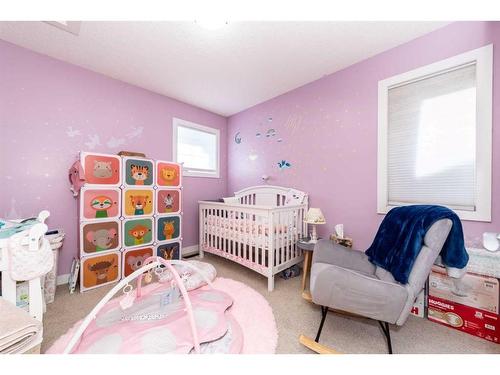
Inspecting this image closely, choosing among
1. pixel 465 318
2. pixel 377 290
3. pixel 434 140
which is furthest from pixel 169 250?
pixel 434 140

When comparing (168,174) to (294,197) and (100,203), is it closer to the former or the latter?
(100,203)

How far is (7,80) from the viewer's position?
1.87 metres

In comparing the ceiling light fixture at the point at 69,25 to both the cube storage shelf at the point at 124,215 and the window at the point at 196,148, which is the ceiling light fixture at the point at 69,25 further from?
the window at the point at 196,148

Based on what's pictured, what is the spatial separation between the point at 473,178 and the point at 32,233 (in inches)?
122

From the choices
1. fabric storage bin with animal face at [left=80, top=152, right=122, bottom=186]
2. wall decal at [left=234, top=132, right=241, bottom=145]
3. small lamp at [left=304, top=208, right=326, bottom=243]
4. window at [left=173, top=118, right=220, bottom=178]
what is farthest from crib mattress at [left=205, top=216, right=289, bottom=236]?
wall decal at [left=234, top=132, right=241, bottom=145]

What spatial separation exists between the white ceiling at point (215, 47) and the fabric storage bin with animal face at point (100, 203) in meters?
1.41

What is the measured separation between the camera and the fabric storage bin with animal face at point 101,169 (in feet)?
6.72

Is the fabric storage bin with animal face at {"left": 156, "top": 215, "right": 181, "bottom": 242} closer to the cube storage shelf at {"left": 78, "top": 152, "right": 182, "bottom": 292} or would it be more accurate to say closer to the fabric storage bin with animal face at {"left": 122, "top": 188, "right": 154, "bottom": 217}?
the cube storage shelf at {"left": 78, "top": 152, "right": 182, "bottom": 292}

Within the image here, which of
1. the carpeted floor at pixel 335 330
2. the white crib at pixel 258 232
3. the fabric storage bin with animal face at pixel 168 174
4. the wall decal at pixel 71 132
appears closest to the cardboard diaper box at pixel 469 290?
the carpeted floor at pixel 335 330

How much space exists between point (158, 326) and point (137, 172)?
1.74m

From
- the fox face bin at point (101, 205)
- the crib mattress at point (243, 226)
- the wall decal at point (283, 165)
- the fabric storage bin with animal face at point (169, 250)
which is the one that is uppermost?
the wall decal at point (283, 165)

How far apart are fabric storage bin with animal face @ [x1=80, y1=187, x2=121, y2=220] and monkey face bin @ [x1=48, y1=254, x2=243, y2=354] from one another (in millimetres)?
901
